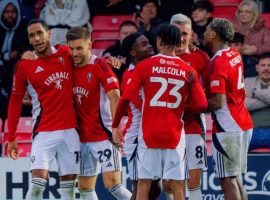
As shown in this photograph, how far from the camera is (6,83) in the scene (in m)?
16.3

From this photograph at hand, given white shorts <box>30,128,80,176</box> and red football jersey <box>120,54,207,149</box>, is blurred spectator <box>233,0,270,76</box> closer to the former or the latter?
white shorts <box>30,128,80,176</box>

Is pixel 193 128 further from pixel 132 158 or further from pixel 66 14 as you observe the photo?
pixel 66 14

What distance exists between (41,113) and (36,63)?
19.5 inches

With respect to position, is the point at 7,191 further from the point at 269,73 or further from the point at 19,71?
the point at 269,73

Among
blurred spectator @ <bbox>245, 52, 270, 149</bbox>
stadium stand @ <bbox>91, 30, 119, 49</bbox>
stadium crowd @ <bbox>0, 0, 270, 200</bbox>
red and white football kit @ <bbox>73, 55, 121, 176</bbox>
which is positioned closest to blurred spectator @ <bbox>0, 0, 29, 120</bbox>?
stadium stand @ <bbox>91, 30, 119, 49</bbox>

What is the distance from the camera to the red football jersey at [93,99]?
12352 mm

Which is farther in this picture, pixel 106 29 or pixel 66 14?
pixel 106 29

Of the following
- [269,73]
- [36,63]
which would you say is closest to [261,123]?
[269,73]

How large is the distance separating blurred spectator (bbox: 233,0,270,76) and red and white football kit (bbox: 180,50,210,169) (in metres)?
3.59

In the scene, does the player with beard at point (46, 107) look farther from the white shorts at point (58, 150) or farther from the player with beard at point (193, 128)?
the player with beard at point (193, 128)

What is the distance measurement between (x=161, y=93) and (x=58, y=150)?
1.52 meters

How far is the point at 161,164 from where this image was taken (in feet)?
37.9

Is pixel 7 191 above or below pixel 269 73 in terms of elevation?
below

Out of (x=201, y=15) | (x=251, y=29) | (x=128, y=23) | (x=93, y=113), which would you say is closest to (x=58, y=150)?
(x=93, y=113)
